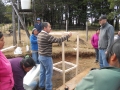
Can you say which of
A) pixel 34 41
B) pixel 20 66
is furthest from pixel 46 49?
pixel 34 41

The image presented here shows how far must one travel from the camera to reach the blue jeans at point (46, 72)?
134 inches

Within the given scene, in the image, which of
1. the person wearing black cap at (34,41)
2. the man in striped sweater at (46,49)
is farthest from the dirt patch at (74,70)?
the person wearing black cap at (34,41)

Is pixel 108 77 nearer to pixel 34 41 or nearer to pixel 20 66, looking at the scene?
pixel 20 66

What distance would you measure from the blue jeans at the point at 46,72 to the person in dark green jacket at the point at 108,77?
2464 millimetres

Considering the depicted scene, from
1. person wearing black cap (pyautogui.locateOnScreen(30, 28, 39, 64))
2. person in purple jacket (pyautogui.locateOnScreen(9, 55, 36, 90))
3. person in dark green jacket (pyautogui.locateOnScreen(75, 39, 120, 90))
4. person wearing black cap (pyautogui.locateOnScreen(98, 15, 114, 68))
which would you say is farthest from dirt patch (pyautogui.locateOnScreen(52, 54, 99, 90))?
person in dark green jacket (pyautogui.locateOnScreen(75, 39, 120, 90))

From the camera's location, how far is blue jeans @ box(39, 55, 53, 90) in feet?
11.1

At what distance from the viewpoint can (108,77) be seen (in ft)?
2.69

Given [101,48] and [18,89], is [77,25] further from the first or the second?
[18,89]

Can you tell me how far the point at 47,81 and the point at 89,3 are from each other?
15.7 metres

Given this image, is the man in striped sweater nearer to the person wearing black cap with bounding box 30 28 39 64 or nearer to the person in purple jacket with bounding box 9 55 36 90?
the person in purple jacket with bounding box 9 55 36 90

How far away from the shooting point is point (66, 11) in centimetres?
1784

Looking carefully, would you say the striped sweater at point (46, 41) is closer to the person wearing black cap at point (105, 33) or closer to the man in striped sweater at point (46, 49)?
the man in striped sweater at point (46, 49)

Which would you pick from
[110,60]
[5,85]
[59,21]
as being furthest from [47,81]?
[59,21]

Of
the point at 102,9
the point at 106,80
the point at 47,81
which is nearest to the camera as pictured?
the point at 106,80
